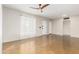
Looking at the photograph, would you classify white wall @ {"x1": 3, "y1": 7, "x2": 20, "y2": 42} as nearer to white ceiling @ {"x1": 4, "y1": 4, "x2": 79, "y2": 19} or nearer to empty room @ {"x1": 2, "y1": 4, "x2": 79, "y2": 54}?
empty room @ {"x1": 2, "y1": 4, "x2": 79, "y2": 54}

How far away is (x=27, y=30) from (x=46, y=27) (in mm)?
373

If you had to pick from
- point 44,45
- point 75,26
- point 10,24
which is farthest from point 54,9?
point 10,24

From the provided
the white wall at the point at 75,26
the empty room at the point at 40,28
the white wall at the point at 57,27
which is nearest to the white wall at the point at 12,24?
the empty room at the point at 40,28

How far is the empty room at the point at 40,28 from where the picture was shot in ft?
6.34

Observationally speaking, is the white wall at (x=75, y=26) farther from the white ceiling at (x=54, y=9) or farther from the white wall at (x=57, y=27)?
the white wall at (x=57, y=27)

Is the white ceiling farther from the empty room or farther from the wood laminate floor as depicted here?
the wood laminate floor

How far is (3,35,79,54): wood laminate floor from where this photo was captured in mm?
1968

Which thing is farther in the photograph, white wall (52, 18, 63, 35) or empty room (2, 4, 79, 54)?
white wall (52, 18, 63, 35)

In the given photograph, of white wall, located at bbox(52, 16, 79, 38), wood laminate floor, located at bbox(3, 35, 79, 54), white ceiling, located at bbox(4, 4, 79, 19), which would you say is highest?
white ceiling, located at bbox(4, 4, 79, 19)

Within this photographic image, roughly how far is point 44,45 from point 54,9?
730 mm

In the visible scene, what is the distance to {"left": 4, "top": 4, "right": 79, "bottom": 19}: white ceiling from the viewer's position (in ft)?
6.25

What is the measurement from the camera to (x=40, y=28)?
212 cm

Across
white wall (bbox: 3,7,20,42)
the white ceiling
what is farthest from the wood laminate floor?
the white ceiling

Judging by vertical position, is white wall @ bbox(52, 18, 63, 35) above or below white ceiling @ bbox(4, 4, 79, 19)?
below
